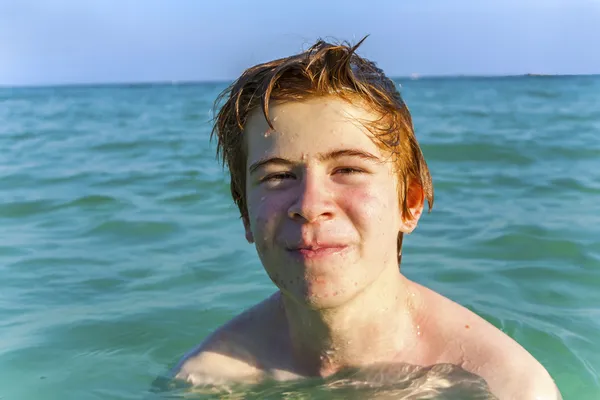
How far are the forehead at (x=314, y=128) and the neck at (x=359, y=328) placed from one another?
497 mm

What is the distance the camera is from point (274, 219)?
220cm

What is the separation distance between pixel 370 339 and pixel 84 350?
5.59ft

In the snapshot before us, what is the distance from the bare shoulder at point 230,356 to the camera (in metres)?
2.72

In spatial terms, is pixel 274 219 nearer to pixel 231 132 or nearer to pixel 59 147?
pixel 231 132

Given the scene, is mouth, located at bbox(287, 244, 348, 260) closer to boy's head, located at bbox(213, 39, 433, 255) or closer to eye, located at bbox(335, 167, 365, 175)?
eye, located at bbox(335, 167, 365, 175)

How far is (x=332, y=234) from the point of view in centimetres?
212

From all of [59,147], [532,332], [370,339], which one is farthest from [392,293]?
[59,147]

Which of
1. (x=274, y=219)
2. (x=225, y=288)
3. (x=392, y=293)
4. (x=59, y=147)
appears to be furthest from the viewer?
(x=59, y=147)

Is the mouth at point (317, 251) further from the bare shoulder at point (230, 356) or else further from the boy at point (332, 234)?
the bare shoulder at point (230, 356)

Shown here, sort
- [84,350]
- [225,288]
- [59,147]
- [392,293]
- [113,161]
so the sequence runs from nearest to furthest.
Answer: [392,293] → [84,350] → [225,288] → [113,161] → [59,147]

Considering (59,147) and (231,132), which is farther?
(59,147)

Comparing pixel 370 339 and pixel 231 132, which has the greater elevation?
pixel 231 132

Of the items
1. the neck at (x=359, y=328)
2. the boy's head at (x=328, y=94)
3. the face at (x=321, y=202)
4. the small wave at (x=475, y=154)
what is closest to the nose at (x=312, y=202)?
the face at (x=321, y=202)

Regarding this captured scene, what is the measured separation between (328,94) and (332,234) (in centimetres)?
47
